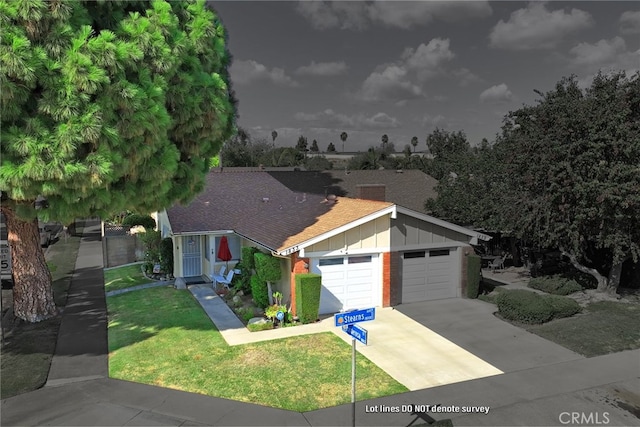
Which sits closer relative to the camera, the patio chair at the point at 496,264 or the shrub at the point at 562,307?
the shrub at the point at 562,307

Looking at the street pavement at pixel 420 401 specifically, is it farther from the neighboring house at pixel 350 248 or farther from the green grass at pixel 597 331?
the neighboring house at pixel 350 248

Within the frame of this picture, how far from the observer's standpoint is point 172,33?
426 inches

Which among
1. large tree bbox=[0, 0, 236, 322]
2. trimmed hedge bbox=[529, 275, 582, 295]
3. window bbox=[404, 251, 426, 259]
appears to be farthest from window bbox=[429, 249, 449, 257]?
large tree bbox=[0, 0, 236, 322]

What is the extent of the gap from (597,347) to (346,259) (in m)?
7.18

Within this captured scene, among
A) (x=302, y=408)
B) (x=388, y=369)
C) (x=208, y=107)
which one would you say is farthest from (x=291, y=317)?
(x=208, y=107)

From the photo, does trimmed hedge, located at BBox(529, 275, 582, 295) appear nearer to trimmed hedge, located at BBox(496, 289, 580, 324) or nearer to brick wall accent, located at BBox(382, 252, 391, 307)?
trimmed hedge, located at BBox(496, 289, 580, 324)

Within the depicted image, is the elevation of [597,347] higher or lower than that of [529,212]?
lower

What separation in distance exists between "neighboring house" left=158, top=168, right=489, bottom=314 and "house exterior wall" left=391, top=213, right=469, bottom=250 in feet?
0.11

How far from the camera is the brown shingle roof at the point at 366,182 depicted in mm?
27688

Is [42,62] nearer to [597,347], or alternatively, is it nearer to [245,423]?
[245,423]

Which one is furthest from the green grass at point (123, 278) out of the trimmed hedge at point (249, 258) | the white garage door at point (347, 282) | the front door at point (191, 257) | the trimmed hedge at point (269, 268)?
the white garage door at point (347, 282)

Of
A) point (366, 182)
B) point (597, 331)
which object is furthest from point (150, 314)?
point (366, 182)

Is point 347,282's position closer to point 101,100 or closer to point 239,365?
point 239,365

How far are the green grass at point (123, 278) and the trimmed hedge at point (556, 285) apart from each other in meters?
15.6
